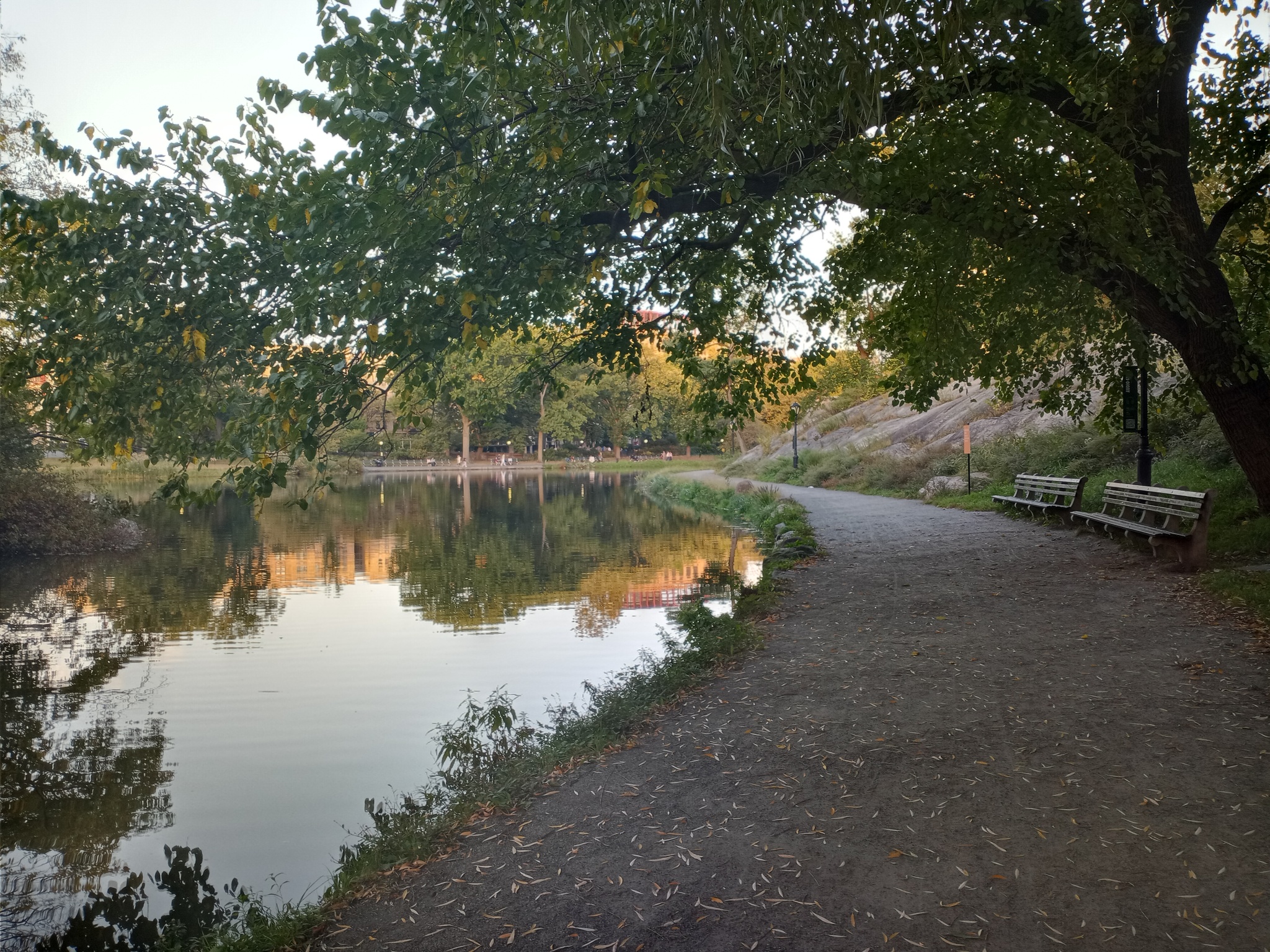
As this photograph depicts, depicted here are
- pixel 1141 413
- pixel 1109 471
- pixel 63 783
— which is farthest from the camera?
pixel 1109 471

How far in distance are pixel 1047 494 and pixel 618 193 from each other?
41.1 ft

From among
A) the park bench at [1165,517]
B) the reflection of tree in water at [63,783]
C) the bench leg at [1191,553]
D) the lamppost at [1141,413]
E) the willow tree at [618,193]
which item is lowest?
the reflection of tree in water at [63,783]

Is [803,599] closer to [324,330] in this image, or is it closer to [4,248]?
[324,330]

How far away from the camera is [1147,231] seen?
9562 mm

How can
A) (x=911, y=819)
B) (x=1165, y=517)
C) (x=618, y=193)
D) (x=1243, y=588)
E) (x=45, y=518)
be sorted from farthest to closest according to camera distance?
(x=45, y=518) < (x=1165, y=517) < (x=1243, y=588) < (x=618, y=193) < (x=911, y=819)

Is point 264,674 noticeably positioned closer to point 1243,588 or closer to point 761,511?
point 1243,588

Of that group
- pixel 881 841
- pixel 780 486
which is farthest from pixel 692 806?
pixel 780 486

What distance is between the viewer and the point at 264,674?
10094 mm

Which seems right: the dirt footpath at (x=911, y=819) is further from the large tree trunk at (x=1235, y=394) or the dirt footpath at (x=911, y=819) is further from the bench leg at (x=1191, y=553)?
the large tree trunk at (x=1235, y=394)

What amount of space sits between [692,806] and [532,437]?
87798 millimetres

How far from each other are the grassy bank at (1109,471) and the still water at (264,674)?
6091 millimetres

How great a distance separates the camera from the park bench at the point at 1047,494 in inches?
616

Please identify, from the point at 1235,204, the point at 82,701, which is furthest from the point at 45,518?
the point at 1235,204


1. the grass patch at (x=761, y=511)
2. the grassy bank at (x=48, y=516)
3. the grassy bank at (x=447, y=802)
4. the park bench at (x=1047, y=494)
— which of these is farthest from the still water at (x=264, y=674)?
the park bench at (x=1047, y=494)
